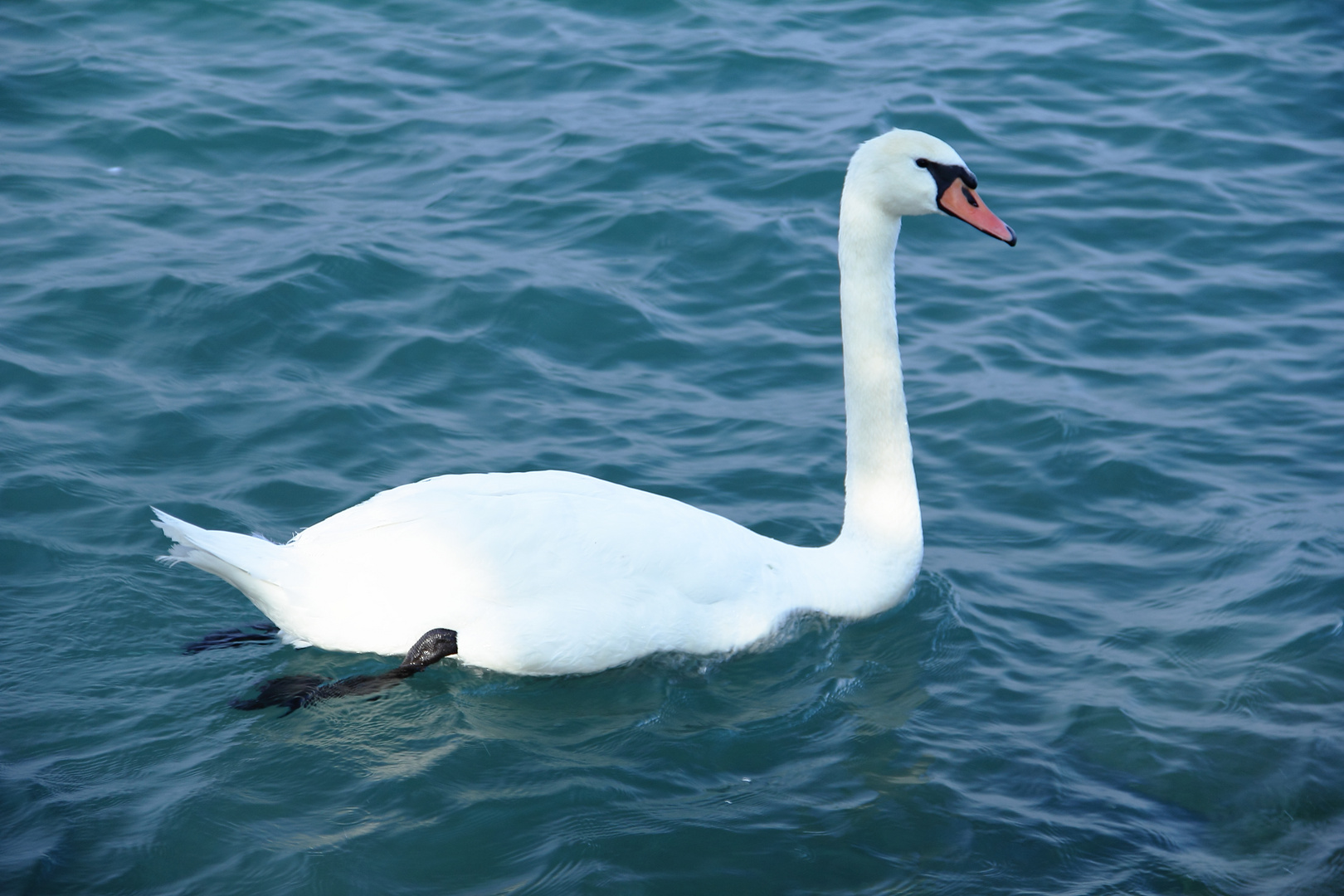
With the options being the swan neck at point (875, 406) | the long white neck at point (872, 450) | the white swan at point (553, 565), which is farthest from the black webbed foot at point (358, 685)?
the swan neck at point (875, 406)

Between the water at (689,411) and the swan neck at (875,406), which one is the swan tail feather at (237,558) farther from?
the swan neck at (875,406)

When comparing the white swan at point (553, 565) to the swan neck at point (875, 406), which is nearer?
the white swan at point (553, 565)

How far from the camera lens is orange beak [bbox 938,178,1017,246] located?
582cm

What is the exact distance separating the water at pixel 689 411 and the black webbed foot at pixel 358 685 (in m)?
0.08

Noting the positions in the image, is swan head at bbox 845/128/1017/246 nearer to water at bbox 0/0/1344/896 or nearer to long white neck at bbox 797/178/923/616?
long white neck at bbox 797/178/923/616

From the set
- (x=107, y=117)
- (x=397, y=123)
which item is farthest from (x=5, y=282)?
(x=397, y=123)

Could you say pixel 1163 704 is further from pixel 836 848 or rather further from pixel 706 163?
pixel 706 163

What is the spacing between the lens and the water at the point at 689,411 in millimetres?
4812

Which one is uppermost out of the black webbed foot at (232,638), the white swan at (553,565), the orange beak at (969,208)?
the orange beak at (969,208)

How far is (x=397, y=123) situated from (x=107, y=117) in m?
1.97

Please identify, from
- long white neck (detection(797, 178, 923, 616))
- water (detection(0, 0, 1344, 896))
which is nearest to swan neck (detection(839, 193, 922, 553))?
long white neck (detection(797, 178, 923, 616))

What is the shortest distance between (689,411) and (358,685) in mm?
2761

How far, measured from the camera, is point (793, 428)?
7.36 m

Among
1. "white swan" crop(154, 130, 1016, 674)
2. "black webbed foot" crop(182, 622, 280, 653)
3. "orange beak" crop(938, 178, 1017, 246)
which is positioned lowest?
"black webbed foot" crop(182, 622, 280, 653)
